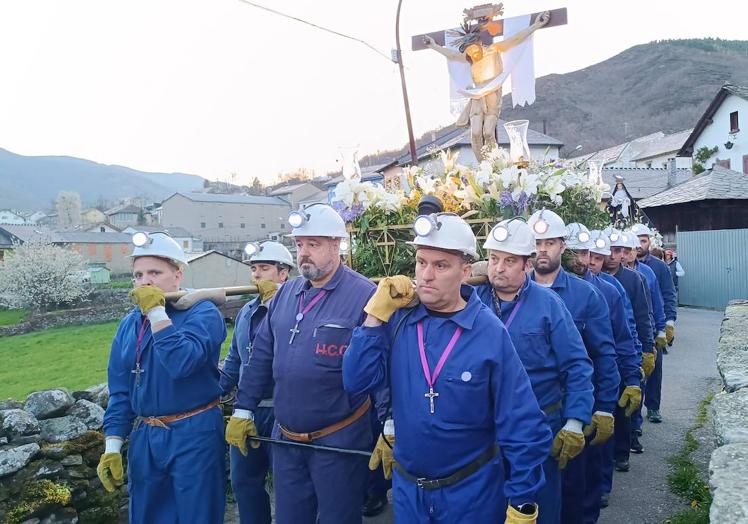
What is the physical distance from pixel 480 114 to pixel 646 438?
4520 millimetres

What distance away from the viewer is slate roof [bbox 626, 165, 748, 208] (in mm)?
20703

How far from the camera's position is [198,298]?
3832 mm

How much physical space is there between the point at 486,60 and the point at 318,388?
5.43 meters

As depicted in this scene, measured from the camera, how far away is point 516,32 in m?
7.20

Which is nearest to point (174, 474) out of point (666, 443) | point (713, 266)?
point (666, 443)

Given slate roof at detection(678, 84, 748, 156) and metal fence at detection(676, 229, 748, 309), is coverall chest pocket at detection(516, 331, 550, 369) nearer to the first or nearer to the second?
metal fence at detection(676, 229, 748, 309)

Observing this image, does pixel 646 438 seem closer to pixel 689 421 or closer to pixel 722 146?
pixel 689 421

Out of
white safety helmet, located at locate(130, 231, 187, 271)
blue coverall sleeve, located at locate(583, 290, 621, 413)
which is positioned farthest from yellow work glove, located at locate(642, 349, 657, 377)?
white safety helmet, located at locate(130, 231, 187, 271)

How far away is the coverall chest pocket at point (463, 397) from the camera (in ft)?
8.38

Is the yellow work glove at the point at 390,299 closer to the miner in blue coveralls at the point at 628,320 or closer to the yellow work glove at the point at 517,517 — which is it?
the yellow work glove at the point at 517,517

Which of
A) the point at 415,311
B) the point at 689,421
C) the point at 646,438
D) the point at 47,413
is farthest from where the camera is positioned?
the point at 689,421

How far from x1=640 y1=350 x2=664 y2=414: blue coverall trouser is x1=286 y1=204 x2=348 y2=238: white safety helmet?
5.64 metres

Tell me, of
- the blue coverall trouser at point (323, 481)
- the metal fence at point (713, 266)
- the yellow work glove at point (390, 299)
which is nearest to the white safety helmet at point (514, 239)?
the yellow work glove at point (390, 299)

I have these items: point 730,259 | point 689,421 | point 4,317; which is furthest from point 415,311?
point 4,317
